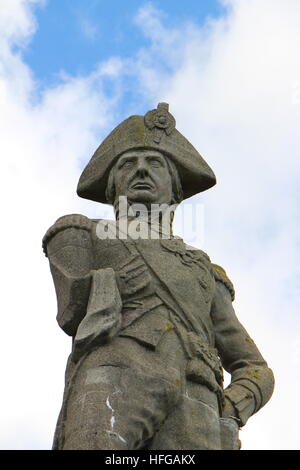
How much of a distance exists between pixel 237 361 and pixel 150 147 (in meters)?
2.49

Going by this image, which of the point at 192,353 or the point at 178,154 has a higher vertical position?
the point at 178,154

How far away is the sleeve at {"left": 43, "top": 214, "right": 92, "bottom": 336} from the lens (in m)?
10.7

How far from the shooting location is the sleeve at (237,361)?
11.0 m

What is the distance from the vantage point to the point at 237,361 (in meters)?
11.6

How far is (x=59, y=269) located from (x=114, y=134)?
2.46m

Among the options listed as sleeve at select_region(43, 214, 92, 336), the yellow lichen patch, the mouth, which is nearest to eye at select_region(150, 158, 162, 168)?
the mouth

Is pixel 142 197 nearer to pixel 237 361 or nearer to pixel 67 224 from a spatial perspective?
pixel 67 224

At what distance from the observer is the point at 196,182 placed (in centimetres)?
1286

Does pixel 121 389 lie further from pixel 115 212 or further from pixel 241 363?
pixel 115 212

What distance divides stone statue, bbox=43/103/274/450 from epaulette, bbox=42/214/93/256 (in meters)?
0.01

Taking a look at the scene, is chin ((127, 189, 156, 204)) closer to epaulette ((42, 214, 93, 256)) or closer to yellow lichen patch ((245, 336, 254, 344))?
epaulette ((42, 214, 93, 256))

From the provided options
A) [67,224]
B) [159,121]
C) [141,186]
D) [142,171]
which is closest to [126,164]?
[142,171]
